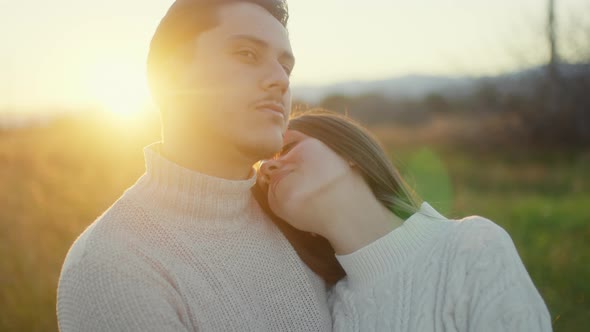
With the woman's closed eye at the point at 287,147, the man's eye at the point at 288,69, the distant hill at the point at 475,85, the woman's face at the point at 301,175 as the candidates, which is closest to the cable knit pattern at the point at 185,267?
the woman's face at the point at 301,175

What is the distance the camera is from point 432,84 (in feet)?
94.1

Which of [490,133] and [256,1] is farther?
[490,133]

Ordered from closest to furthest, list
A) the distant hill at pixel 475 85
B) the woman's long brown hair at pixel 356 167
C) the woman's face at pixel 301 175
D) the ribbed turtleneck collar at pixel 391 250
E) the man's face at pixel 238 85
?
the man's face at pixel 238 85 → the ribbed turtleneck collar at pixel 391 250 → the woman's face at pixel 301 175 → the woman's long brown hair at pixel 356 167 → the distant hill at pixel 475 85

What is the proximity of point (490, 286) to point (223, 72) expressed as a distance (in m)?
1.30

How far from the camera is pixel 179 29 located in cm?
242

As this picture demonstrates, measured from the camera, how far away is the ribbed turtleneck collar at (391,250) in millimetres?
2592

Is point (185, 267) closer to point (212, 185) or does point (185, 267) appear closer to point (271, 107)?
point (212, 185)

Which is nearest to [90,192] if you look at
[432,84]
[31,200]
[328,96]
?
[31,200]

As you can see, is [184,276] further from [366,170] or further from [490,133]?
[490,133]

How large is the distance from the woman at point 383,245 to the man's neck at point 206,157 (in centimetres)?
38

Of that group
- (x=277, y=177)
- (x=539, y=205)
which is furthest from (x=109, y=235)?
(x=539, y=205)

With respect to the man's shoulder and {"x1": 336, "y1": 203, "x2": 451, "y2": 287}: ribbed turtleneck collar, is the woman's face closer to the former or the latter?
{"x1": 336, "y1": 203, "x2": 451, "y2": 287}: ribbed turtleneck collar

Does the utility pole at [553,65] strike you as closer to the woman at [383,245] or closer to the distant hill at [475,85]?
the distant hill at [475,85]

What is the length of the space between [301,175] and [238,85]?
0.60m
